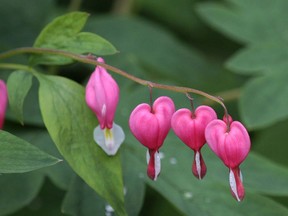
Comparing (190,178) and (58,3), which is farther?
(58,3)

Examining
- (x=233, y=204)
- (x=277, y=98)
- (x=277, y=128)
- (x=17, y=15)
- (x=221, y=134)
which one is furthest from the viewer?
(x=277, y=128)

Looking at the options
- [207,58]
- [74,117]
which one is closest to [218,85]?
[207,58]

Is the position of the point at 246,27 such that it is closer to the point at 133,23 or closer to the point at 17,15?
the point at 133,23

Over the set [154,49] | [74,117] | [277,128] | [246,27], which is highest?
[74,117]

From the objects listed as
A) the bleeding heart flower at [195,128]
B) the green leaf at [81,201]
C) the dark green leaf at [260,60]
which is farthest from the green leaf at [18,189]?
the dark green leaf at [260,60]

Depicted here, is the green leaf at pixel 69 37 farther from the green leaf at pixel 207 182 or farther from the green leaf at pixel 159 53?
the green leaf at pixel 159 53

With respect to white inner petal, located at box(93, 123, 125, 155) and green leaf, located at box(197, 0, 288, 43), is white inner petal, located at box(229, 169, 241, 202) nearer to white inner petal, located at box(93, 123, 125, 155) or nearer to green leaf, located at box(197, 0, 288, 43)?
white inner petal, located at box(93, 123, 125, 155)

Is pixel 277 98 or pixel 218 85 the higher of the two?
pixel 277 98

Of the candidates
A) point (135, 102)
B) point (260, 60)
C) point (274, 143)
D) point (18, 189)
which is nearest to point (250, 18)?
point (260, 60)
